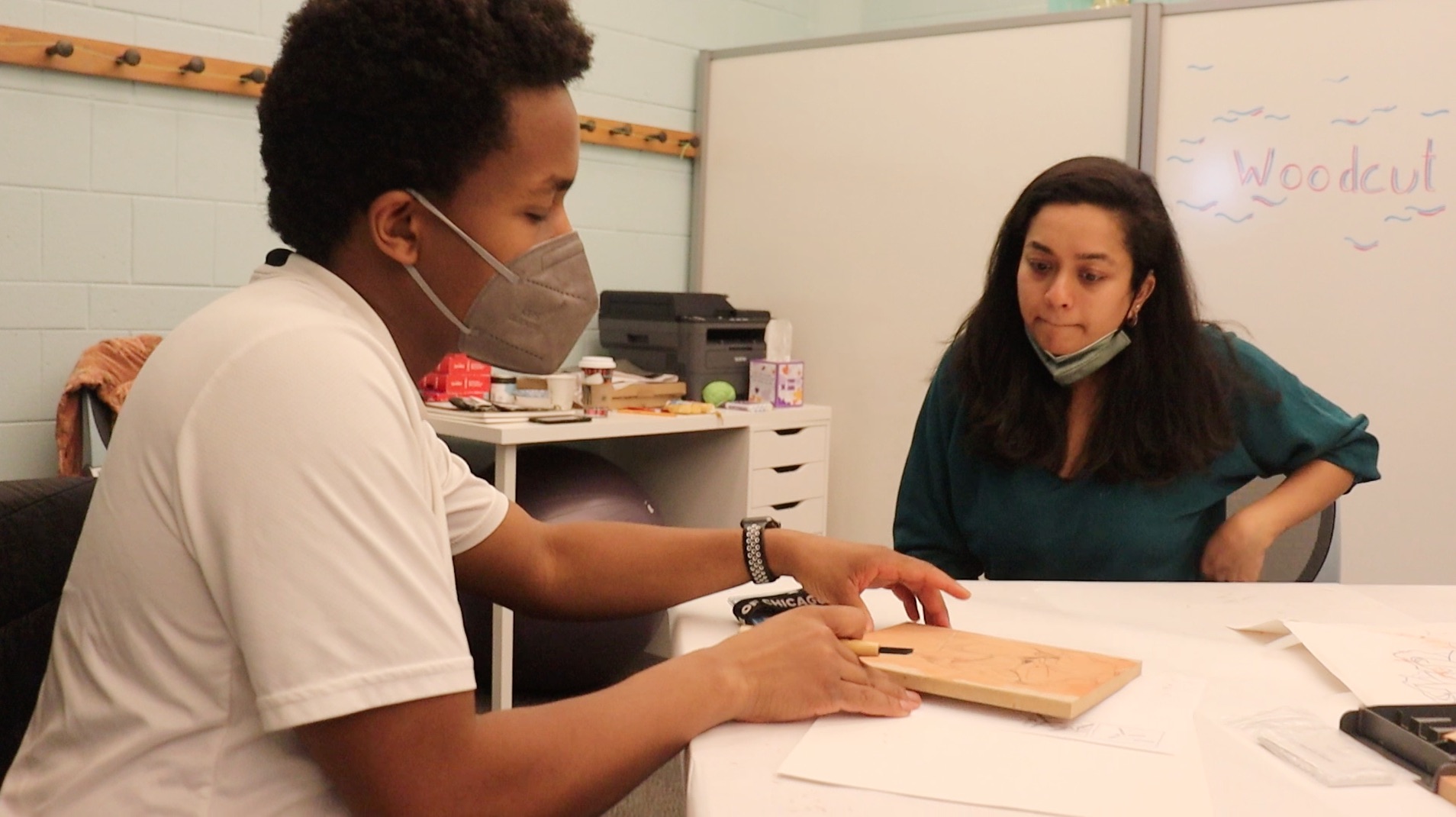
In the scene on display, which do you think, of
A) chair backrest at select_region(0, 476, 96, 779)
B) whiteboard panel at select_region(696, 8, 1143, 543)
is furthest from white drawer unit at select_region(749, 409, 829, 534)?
chair backrest at select_region(0, 476, 96, 779)

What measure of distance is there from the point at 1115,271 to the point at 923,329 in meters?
1.56

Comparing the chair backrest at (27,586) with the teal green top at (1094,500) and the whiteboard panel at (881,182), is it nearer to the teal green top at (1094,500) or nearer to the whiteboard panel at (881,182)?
the teal green top at (1094,500)

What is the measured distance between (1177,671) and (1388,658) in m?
0.19

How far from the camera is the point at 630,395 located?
3.03 m

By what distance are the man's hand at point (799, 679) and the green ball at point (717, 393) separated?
220 cm

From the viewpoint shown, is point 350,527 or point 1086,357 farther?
point 1086,357

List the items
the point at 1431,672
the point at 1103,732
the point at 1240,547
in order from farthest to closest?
the point at 1240,547
the point at 1431,672
the point at 1103,732

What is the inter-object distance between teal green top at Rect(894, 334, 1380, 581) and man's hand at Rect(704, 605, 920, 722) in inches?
30.1

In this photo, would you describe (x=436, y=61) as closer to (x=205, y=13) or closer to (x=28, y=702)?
(x=28, y=702)

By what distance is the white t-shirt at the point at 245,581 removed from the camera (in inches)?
29.7

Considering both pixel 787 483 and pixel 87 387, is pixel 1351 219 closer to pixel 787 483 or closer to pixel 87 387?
pixel 787 483

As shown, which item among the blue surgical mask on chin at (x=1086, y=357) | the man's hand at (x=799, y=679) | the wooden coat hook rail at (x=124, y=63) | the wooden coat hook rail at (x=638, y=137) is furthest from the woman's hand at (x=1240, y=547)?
the wooden coat hook rail at (x=638, y=137)

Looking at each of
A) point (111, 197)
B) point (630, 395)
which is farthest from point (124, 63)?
point (630, 395)

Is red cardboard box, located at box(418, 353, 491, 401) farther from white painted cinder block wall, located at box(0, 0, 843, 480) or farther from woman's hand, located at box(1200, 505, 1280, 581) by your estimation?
woman's hand, located at box(1200, 505, 1280, 581)
